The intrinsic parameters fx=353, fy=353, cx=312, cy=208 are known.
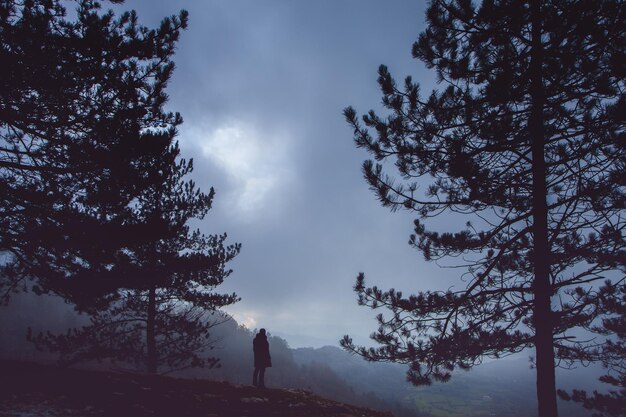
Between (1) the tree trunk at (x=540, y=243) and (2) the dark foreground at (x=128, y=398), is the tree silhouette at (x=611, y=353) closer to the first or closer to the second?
(1) the tree trunk at (x=540, y=243)

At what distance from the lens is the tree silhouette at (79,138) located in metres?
6.85

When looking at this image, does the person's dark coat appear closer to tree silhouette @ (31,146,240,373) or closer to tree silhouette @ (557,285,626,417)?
tree silhouette @ (31,146,240,373)

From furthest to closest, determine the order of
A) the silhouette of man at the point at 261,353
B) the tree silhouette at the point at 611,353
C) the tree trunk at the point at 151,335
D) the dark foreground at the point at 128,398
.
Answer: the tree trunk at the point at 151,335 < the silhouette of man at the point at 261,353 < the tree silhouette at the point at 611,353 < the dark foreground at the point at 128,398

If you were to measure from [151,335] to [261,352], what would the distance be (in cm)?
537

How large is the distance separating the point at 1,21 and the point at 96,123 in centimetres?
217

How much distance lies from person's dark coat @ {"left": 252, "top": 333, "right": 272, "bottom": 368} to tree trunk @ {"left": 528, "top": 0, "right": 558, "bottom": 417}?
770 centimetres

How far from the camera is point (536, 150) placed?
20.7ft

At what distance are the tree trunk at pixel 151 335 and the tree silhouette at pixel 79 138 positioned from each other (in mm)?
5983

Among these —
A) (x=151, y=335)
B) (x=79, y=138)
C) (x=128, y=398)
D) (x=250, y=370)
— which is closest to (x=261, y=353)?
(x=151, y=335)

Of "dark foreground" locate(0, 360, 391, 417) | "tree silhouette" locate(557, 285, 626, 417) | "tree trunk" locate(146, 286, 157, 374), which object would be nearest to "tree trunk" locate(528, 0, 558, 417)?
"tree silhouette" locate(557, 285, 626, 417)

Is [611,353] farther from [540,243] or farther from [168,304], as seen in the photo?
[168,304]

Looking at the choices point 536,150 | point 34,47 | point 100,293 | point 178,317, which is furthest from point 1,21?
point 178,317

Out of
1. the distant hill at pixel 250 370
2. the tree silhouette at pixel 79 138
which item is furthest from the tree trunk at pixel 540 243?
the distant hill at pixel 250 370

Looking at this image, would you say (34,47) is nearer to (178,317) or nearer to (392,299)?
(392,299)
